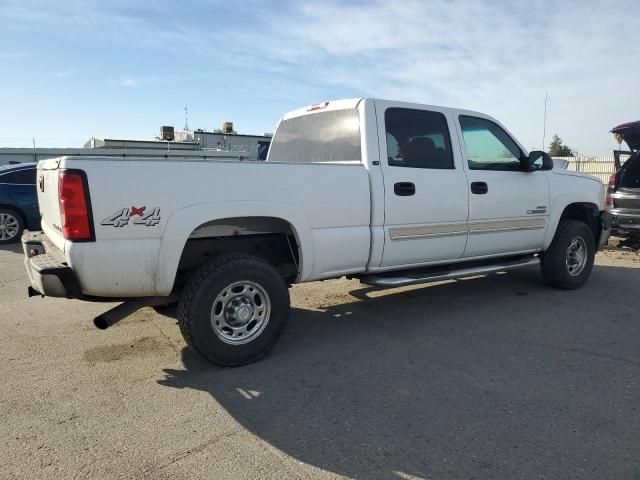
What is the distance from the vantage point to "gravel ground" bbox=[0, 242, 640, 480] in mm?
2656

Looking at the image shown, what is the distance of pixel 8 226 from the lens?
33.0 ft

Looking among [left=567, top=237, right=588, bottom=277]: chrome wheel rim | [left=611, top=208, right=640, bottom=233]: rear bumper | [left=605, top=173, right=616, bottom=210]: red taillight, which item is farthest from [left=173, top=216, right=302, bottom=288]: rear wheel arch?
[left=605, top=173, right=616, bottom=210]: red taillight

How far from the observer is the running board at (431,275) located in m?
4.55

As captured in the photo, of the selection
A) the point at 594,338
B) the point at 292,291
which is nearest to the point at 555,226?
the point at 594,338

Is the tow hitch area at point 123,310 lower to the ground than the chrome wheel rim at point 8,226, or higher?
lower

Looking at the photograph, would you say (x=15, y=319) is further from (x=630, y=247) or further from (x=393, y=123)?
(x=630, y=247)

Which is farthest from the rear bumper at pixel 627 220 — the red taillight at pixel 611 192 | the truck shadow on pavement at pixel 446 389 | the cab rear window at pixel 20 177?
the cab rear window at pixel 20 177

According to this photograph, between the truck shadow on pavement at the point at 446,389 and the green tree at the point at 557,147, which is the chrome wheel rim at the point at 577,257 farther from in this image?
the green tree at the point at 557,147

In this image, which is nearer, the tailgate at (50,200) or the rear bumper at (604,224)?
the tailgate at (50,200)

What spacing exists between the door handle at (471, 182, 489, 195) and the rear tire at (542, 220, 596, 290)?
149cm

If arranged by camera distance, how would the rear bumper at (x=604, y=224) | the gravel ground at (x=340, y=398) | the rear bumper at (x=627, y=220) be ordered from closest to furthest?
the gravel ground at (x=340, y=398)
the rear bumper at (x=604, y=224)
the rear bumper at (x=627, y=220)

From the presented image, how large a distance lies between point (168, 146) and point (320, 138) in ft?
53.3

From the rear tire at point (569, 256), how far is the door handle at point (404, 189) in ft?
8.13

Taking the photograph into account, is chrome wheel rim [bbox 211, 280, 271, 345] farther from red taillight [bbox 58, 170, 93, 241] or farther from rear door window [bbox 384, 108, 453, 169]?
rear door window [bbox 384, 108, 453, 169]
